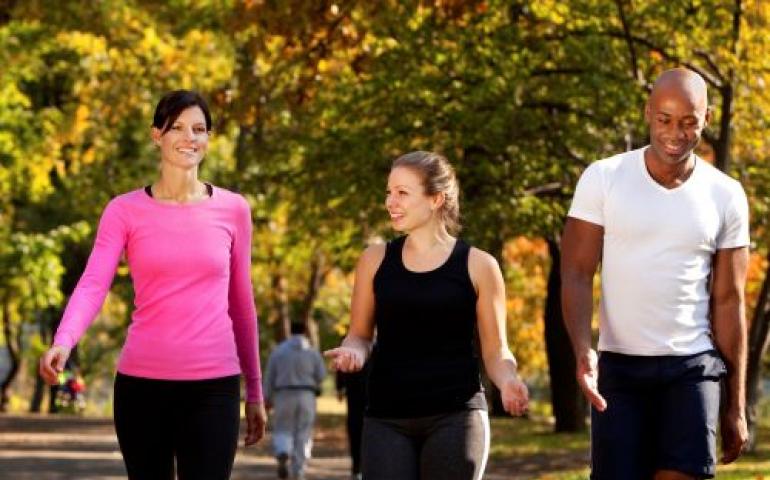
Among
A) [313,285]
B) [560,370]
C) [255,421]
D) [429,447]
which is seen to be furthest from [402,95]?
[313,285]

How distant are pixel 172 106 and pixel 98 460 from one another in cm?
1955

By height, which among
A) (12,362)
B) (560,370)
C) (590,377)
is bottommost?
(590,377)

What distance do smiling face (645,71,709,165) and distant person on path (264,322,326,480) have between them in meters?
13.6

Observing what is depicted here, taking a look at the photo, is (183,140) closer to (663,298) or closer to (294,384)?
(663,298)

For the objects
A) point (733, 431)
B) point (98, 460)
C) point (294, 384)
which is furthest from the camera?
point (98, 460)

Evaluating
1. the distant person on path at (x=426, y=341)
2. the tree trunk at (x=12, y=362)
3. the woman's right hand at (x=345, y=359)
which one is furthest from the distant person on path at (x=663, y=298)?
the tree trunk at (x=12, y=362)

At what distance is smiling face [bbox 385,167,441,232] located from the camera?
7086 millimetres

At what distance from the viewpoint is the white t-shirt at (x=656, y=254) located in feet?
22.8

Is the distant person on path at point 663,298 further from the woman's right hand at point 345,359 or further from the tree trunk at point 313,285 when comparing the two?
the tree trunk at point 313,285

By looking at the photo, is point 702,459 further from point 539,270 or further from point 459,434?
point 539,270

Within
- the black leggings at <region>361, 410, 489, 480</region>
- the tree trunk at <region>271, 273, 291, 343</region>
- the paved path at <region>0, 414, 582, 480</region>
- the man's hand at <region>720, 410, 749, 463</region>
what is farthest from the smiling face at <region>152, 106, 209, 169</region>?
the tree trunk at <region>271, 273, 291, 343</region>

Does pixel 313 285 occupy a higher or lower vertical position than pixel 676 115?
higher

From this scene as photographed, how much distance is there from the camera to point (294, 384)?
Result: 2077 cm

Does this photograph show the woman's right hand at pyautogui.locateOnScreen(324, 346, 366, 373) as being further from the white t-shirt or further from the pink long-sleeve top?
the white t-shirt
